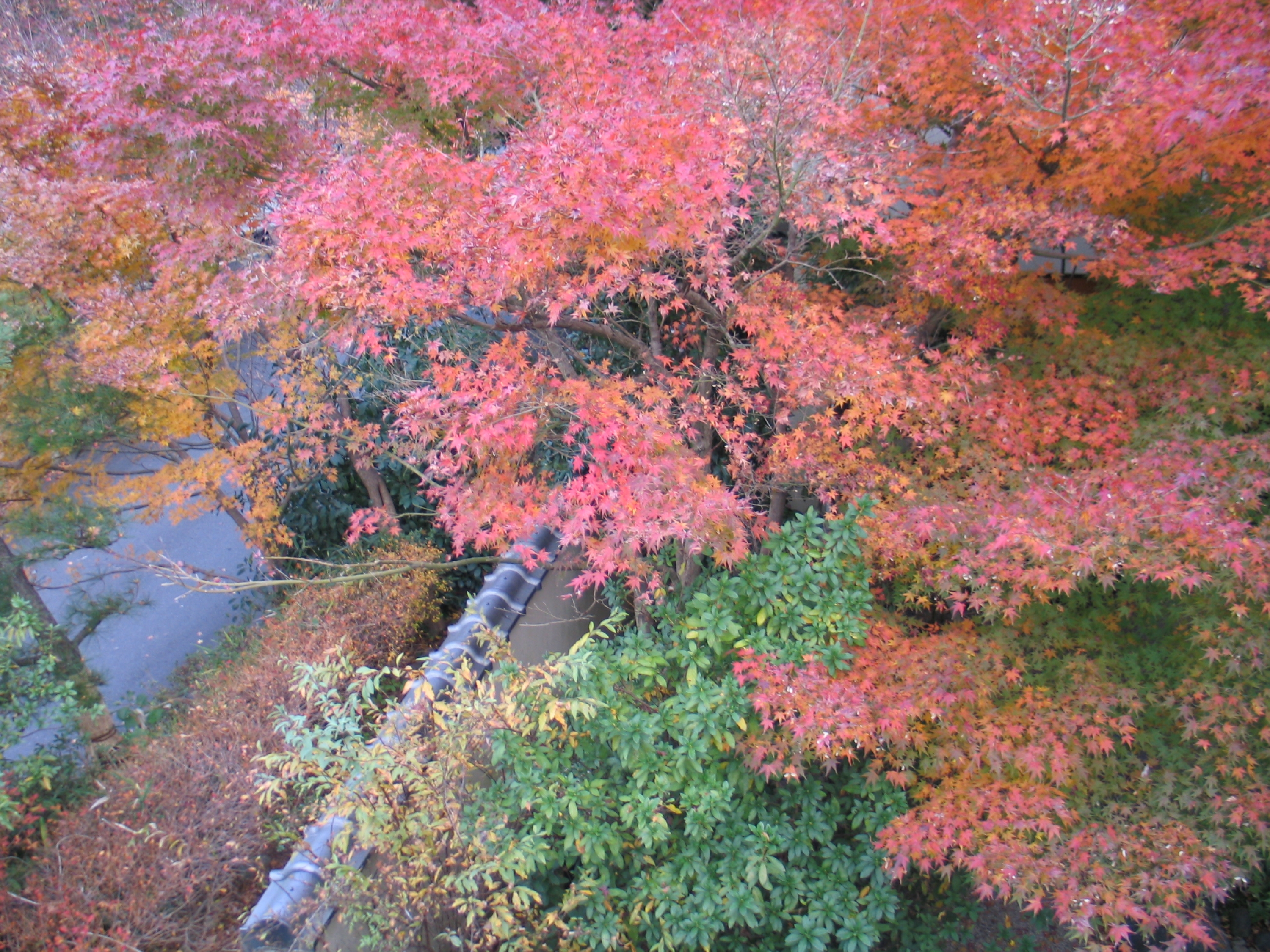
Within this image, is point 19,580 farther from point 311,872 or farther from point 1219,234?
point 1219,234

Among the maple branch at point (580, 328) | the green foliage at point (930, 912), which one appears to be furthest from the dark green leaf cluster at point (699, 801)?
the maple branch at point (580, 328)

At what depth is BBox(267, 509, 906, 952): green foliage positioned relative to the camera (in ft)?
13.4

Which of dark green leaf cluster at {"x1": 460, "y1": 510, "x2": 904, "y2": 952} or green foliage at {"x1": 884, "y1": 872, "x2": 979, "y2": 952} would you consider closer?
dark green leaf cluster at {"x1": 460, "y1": 510, "x2": 904, "y2": 952}

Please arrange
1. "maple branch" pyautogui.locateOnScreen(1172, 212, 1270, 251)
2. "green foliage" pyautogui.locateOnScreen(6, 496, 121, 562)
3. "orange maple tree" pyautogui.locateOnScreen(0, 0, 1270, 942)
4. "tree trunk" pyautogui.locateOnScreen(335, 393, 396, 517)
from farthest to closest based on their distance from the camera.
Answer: "tree trunk" pyautogui.locateOnScreen(335, 393, 396, 517)
"green foliage" pyautogui.locateOnScreen(6, 496, 121, 562)
"maple branch" pyautogui.locateOnScreen(1172, 212, 1270, 251)
"orange maple tree" pyautogui.locateOnScreen(0, 0, 1270, 942)

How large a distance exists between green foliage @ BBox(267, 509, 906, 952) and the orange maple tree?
0.43 metres

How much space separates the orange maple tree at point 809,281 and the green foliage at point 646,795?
0.43 m

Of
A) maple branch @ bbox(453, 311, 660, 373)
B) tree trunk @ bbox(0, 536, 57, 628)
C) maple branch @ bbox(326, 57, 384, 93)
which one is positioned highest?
maple branch @ bbox(326, 57, 384, 93)

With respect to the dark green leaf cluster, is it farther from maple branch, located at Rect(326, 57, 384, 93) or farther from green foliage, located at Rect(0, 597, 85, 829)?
maple branch, located at Rect(326, 57, 384, 93)

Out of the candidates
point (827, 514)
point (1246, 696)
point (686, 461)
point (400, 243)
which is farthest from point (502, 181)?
point (1246, 696)

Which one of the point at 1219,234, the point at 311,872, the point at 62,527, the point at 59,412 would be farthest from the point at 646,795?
the point at 59,412

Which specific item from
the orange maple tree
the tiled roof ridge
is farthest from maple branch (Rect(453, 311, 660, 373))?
the tiled roof ridge

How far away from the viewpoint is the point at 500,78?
599cm

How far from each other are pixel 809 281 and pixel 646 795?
16.6 ft

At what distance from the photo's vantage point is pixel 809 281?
7.29 metres
